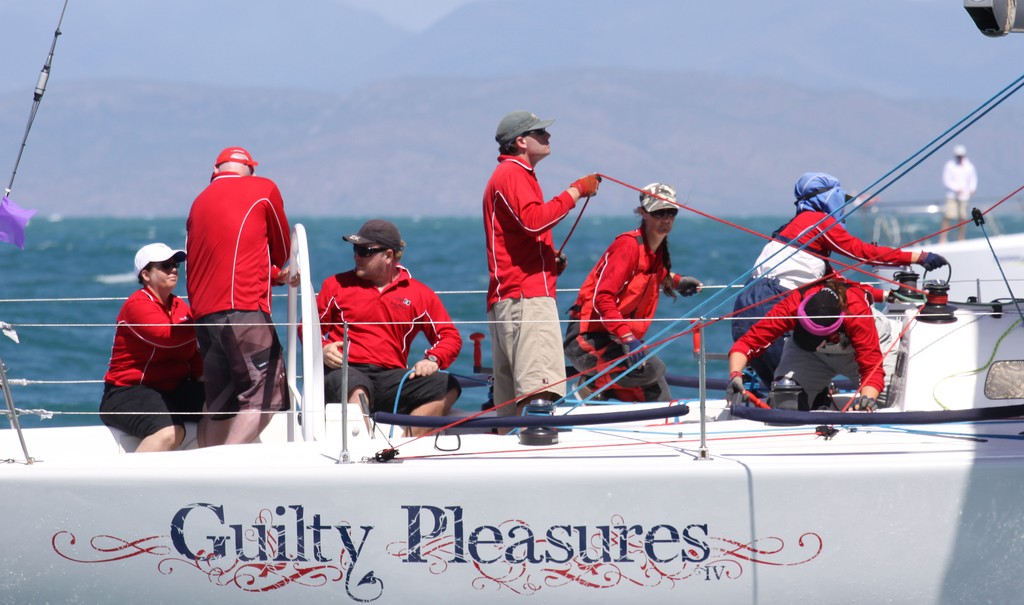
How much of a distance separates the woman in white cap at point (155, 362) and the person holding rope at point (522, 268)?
3.79 ft

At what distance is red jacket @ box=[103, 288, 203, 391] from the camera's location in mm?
4930

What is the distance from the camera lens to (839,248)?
5293 millimetres

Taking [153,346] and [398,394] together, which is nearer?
[153,346]

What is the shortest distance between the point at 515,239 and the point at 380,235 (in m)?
0.60

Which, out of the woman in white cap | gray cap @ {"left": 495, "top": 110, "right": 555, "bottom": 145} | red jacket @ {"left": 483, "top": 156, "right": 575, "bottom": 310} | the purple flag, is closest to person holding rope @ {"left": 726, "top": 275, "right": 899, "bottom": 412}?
red jacket @ {"left": 483, "top": 156, "right": 575, "bottom": 310}

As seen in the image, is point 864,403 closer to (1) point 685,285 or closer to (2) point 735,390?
(2) point 735,390

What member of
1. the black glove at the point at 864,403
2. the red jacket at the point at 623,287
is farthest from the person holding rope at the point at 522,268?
the black glove at the point at 864,403

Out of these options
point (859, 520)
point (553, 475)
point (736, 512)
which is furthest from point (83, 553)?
point (859, 520)

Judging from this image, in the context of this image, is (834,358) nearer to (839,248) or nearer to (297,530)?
(839,248)

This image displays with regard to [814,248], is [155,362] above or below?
below

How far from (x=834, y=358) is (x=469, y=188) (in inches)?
7582

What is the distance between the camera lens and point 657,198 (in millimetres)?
5320

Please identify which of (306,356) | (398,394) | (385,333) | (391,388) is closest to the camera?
(306,356)

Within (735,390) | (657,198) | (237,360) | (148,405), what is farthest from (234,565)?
(657,198)
